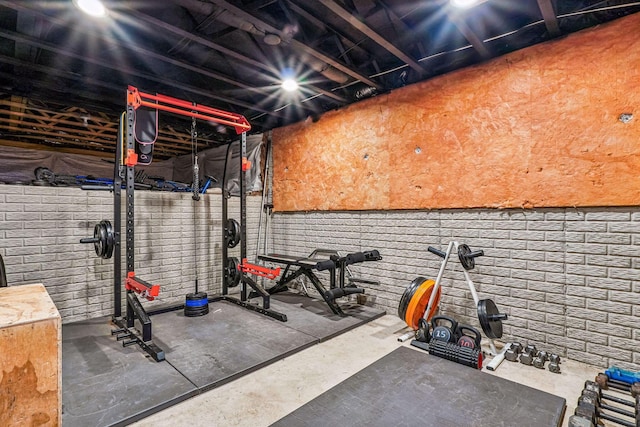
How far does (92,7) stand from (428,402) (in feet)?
12.3

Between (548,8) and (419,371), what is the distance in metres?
2.99

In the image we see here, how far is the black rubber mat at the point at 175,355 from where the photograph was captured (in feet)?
6.95

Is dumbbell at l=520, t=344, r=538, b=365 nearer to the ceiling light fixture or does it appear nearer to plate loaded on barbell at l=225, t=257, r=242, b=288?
the ceiling light fixture

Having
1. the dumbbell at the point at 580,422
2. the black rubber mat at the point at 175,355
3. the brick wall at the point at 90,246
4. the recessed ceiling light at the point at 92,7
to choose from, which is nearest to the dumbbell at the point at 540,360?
the dumbbell at the point at 580,422

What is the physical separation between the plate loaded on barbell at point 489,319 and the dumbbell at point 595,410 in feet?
2.30

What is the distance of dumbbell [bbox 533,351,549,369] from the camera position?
8.72 feet

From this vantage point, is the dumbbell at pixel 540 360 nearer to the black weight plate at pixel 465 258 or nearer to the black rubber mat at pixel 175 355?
the black weight plate at pixel 465 258

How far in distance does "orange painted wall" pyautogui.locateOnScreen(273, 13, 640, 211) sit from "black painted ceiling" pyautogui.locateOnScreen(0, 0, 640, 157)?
0.60ft

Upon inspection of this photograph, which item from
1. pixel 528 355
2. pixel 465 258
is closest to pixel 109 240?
pixel 465 258

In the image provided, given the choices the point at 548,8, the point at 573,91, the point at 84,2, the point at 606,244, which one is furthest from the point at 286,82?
the point at 606,244

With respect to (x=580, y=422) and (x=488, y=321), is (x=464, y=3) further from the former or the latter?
(x=580, y=422)

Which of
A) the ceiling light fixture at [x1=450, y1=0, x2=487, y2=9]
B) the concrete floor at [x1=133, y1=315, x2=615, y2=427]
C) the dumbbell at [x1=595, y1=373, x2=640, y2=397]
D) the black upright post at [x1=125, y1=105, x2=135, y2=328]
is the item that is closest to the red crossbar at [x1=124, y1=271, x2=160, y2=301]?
the black upright post at [x1=125, y1=105, x2=135, y2=328]

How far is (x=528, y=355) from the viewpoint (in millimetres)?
2770

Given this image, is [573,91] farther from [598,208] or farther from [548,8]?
[598,208]
